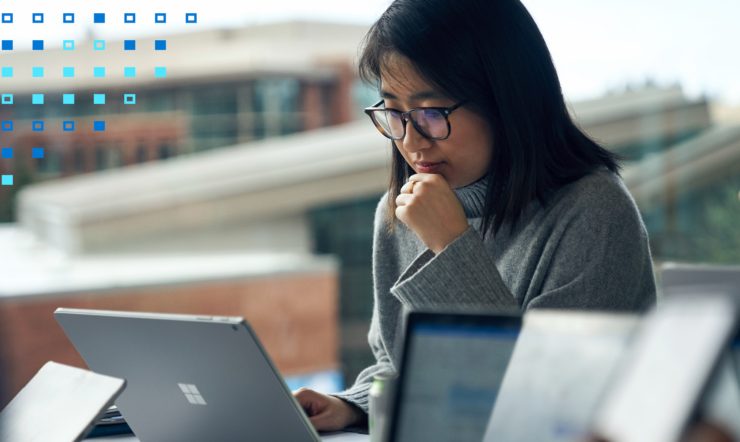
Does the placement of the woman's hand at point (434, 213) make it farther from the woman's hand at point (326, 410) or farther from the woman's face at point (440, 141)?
the woman's hand at point (326, 410)

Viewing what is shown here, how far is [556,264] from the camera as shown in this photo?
1.08 m

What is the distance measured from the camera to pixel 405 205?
1.16 metres

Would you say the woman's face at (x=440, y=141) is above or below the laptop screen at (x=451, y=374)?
above

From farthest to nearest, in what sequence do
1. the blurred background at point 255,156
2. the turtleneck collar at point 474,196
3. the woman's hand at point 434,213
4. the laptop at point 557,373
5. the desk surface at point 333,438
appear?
the blurred background at point 255,156
the turtleneck collar at point 474,196
the woman's hand at point 434,213
the desk surface at point 333,438
the laptop at point 557,373

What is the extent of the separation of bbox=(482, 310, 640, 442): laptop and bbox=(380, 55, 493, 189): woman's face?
71 centimetres

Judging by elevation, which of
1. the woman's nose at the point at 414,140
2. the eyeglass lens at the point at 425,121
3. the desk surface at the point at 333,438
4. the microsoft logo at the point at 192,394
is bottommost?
the desk surface at the point at 333,438

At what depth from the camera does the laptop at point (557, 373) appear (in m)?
0.45

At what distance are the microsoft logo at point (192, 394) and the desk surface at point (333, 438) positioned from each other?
25 cm

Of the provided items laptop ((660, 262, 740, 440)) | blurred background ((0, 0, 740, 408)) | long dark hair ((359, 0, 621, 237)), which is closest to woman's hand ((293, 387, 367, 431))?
long dark hair ((359, 0, 621, 237))

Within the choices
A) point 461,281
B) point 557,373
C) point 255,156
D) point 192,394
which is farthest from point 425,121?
point 255,156

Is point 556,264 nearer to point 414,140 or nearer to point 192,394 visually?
point 414,140

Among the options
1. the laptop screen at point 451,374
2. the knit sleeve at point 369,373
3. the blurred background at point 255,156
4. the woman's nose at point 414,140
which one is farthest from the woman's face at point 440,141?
the blurred background at point 255,156

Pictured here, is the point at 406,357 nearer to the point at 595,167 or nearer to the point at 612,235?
the point at 612,235

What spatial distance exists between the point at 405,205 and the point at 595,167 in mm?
352
